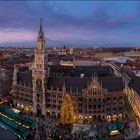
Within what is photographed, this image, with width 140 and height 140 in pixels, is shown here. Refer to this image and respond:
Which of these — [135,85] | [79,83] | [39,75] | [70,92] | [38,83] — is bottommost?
[70,92]

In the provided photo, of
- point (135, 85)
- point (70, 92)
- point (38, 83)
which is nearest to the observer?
point (70, 92)

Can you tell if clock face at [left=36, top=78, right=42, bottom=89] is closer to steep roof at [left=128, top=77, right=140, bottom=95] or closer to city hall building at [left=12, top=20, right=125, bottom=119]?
city hall building at [left=12, top=20, right=125, bottom=119]

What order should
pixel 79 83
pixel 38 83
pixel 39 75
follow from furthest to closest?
pixel 38 83 < pixel 39 75 < pixel 79 83

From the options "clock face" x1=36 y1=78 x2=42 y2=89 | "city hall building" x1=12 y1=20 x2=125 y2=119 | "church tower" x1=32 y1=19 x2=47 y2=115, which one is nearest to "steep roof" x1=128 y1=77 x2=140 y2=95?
"city hall building" x1=12 y1=20 x2=125 y2=119

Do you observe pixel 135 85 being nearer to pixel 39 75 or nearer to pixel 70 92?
pixel 70 92

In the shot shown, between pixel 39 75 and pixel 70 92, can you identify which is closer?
pixel 70 92

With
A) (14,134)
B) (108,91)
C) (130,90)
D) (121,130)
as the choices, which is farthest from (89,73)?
(14,134)

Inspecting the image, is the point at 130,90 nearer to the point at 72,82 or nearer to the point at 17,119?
the point at 72,82

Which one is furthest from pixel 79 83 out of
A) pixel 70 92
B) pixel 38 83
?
pixel 38 83
